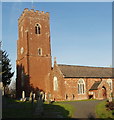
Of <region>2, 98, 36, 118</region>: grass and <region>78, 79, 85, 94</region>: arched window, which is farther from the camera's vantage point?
<region>78, 79, 85, 94</region>: arched window

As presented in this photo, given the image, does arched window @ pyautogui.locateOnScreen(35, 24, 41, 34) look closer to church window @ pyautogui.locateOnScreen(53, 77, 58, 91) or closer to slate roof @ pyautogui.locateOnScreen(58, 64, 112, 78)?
slate roof @ pyautogui.locateOnScreen(58, 64, 112, 78)

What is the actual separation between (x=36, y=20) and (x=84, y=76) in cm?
1712

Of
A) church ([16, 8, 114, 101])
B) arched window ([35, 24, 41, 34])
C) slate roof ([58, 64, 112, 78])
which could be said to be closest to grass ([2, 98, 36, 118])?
church ([16, 8, 114, 101])

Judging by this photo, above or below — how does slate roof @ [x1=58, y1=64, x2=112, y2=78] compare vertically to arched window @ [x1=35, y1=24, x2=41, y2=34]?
below

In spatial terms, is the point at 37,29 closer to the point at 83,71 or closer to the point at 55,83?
the point at 55,83

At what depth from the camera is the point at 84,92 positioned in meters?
37.2

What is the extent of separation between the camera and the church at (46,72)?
36062 mm

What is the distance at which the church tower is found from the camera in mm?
38750

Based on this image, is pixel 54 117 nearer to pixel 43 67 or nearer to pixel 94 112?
pixel 94 112

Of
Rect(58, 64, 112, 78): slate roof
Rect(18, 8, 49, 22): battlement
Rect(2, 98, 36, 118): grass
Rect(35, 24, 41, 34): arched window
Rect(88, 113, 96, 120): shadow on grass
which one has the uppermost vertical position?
Rect(18, 8, 49, 22): battlement

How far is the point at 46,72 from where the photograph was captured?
1604 inches

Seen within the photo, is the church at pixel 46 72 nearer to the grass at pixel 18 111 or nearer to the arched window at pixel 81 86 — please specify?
the arched window at pixel 81 86

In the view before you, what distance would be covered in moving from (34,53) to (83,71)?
37.8 ft

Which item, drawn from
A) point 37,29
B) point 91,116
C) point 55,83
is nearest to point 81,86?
point 55,83
